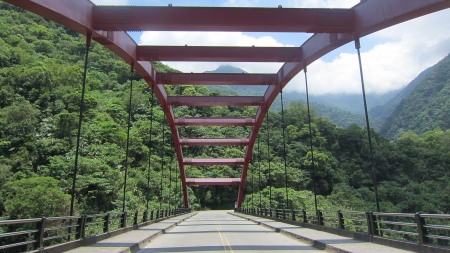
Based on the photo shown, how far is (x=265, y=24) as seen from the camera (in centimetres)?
978

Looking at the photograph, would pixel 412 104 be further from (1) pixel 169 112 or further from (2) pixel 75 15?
→ (2) pixel 75 15

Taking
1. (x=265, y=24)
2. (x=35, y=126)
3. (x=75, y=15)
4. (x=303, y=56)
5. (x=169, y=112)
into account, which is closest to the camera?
(x=75, y=15)

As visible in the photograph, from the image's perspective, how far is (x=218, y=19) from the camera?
380 inches

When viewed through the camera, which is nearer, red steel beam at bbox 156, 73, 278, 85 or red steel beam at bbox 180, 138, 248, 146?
red steel beam at bbox 156, 73, 278, 85

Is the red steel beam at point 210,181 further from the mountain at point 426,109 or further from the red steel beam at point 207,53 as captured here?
the mountain at point 426,109

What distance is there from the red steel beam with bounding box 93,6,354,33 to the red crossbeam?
9708mm

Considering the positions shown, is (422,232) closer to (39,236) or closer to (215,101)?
(39,236)

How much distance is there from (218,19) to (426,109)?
243 feet

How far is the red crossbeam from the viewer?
19625 mm

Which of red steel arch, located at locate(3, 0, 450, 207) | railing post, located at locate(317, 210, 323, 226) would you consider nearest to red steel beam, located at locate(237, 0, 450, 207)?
red steel arch, located at locate(3, 0, 450, 207)

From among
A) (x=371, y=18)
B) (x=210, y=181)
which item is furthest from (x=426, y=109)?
(x=371, y=18)

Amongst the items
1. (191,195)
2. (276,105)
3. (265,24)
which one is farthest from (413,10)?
(276,105)

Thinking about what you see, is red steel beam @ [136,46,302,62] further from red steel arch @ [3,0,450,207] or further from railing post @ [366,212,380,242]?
railing post @ [366,212,380,242]

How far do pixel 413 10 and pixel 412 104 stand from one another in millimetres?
77560
